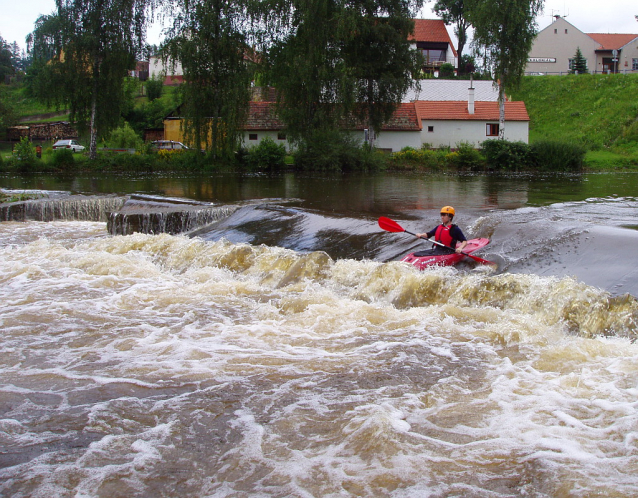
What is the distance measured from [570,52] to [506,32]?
1173 inches

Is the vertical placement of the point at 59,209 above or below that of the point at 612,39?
below

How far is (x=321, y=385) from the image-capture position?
5.42 metres

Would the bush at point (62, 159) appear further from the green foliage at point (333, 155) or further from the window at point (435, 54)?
the window at point (435, 54)

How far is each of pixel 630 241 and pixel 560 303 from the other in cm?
224

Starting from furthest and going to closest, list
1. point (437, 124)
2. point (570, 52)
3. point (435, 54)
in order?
point (435, 54) < point (570, 52) < point (437, 124)

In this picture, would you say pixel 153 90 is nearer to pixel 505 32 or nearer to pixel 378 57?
pixel 378 57

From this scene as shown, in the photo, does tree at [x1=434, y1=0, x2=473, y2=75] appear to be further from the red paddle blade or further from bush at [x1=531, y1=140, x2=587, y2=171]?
the red paddle blade

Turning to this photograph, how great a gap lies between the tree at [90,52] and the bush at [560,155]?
2016cm

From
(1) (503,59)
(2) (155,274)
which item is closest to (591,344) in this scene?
(2) (155,274)

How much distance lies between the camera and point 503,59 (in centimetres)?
3028

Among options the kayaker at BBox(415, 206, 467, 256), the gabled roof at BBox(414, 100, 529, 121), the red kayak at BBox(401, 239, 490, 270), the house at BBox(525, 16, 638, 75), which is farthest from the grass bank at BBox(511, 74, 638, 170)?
the red kayak at BBox(401, 239, 490, 270)

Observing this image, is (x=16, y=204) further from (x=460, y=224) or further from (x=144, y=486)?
(x=144, y=486)

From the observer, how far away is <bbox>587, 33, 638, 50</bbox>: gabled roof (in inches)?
2218

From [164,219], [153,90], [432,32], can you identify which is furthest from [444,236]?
[432,32]
